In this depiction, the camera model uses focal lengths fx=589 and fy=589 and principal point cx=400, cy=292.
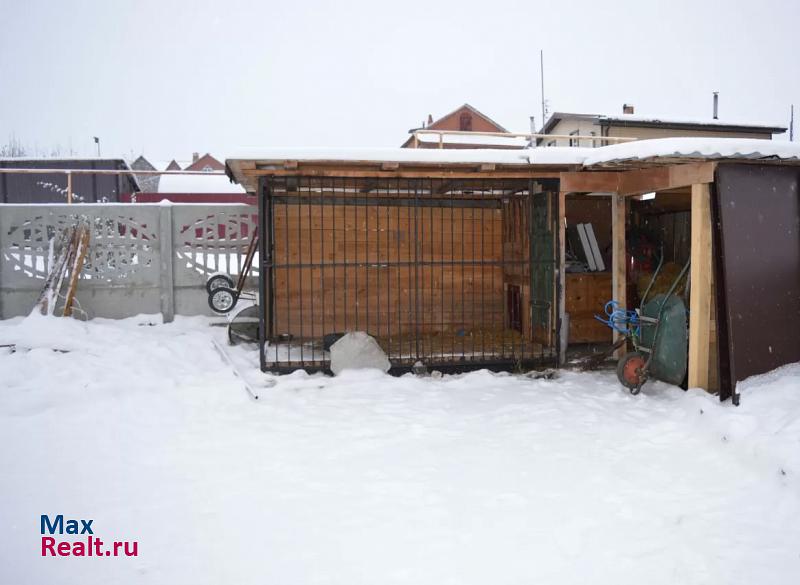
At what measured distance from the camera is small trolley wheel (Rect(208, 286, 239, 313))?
31.6 feet

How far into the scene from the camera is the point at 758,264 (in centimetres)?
613

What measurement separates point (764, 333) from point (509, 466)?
10.8ft

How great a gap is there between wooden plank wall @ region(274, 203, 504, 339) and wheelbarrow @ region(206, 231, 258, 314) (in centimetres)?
47

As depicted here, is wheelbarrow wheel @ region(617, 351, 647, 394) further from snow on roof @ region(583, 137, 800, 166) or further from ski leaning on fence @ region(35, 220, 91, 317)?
ski leaning on fence @ region(35, 220, 91, 317)

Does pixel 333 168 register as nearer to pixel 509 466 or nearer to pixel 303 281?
pixel 303 281

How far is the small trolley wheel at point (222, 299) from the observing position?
9633mm

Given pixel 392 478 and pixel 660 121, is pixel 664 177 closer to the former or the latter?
pixel 392 478

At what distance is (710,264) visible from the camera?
247 inches

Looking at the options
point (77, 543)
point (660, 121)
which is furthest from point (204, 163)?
point (77, 543)

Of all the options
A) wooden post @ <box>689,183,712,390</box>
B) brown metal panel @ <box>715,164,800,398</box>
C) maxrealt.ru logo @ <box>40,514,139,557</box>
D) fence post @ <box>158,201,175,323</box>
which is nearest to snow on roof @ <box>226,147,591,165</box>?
wooden post @ <box>689,183,712,390</box>

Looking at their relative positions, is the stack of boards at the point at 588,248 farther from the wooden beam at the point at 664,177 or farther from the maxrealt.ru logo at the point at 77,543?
the maxrealt.ru logo at the point at 77,543

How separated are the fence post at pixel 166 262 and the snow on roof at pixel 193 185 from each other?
48.5 ft

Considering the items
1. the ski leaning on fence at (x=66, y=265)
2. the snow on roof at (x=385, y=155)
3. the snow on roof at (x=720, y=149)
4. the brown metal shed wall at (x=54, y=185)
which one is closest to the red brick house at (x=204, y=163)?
the brown metal shed wall at (x=54, y=185)

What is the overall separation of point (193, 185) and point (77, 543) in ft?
77.6
